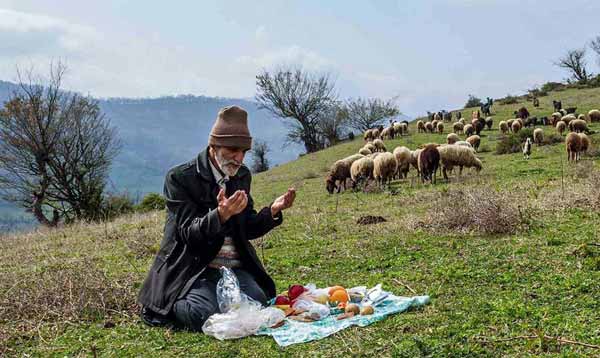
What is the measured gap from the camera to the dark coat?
198 inches

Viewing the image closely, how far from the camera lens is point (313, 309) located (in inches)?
194

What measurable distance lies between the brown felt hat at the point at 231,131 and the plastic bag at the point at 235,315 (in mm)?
1121

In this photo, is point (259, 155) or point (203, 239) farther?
point (259, 155)

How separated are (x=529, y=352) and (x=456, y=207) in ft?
15.2

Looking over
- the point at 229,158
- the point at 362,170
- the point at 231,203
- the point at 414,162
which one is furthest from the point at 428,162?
the point at 231,203

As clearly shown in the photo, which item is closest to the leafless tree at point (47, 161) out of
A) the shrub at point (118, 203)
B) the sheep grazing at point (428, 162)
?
the shrub at point (118, 203)

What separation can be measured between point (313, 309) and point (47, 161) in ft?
83.1

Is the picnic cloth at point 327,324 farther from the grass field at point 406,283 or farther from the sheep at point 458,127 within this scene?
the sheep at point 458,127

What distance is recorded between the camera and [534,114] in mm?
34906

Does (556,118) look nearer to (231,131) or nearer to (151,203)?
(151,203)

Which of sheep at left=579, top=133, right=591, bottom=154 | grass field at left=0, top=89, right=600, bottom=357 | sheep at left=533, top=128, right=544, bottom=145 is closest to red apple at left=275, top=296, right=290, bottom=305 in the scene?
grass field at left=0, top=89, right=600, bottom=357

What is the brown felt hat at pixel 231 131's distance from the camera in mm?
5066

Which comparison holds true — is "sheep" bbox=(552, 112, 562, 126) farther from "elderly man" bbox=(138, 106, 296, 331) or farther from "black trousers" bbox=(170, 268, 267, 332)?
"black trousers" bbox=(170, 268, 267, 332)

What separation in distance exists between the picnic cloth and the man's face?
1.40m
